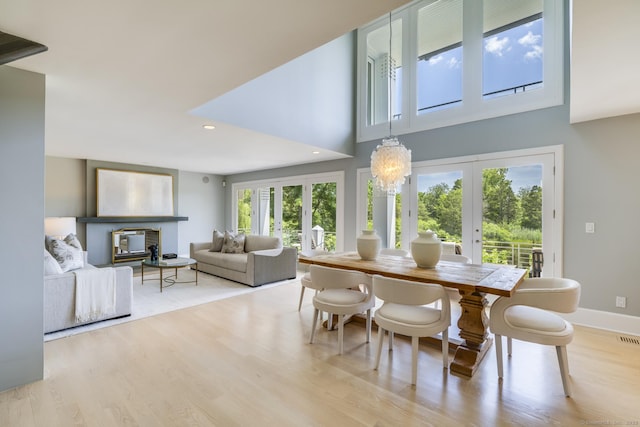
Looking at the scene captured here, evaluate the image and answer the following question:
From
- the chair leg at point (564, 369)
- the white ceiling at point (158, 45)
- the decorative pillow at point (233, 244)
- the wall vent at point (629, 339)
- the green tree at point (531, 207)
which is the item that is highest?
the white ceiling at point (158, 45)

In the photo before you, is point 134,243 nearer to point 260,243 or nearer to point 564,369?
point 260,243

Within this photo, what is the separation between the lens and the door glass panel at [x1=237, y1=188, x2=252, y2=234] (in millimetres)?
7957

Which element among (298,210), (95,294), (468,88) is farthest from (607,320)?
(95,294)

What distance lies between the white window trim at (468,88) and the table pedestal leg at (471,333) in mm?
2946

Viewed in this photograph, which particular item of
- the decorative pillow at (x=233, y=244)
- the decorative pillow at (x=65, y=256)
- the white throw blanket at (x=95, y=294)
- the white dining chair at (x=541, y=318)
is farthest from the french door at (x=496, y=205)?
the decorative pillow at (x=65, y=256)

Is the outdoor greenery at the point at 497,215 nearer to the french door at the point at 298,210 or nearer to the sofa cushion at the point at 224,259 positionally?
the french door at the point at 298,210

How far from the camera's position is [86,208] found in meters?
6.12

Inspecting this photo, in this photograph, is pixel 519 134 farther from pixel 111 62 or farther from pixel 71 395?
pixel 71 395

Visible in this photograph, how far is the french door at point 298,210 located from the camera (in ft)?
20.0

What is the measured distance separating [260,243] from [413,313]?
3964mm

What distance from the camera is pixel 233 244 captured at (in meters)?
5.81

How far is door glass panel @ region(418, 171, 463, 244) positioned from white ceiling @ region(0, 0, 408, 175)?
3375mm

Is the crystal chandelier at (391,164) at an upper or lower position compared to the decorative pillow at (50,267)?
upper

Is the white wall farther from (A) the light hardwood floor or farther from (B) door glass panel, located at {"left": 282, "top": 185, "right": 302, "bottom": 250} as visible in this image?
(A) the light hardwood floor
